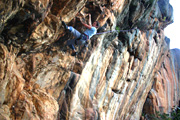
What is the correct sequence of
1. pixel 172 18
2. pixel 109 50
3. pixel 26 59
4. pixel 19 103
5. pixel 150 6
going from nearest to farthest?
pixel 19 103 → pixel 26 59 → pixel 109 50 → pixel 150 6 → pixel 172 18

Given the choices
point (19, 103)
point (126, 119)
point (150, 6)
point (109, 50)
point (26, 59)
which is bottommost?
point (126, 119)

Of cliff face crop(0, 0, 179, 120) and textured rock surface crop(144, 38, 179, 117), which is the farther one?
textured rock surface crop(144, 38, 179, 117)

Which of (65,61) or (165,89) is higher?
(65,61)

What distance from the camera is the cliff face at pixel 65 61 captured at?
4.64 meters

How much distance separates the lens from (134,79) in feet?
48.6

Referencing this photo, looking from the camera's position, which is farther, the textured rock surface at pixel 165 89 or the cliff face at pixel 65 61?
the textured rock surface at pixel 165 89

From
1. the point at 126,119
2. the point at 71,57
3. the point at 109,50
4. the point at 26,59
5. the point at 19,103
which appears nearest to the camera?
the point at 19,103

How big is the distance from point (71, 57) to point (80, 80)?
1.20m

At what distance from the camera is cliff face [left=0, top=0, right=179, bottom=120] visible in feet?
15.2

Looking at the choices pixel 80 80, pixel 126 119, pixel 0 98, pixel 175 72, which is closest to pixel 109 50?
pixel 80 80

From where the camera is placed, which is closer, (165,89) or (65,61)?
(65,61)

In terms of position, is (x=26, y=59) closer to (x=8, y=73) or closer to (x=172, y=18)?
(x=8, y=73)

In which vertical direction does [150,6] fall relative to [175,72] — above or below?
above

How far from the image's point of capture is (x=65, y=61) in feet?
23.7
